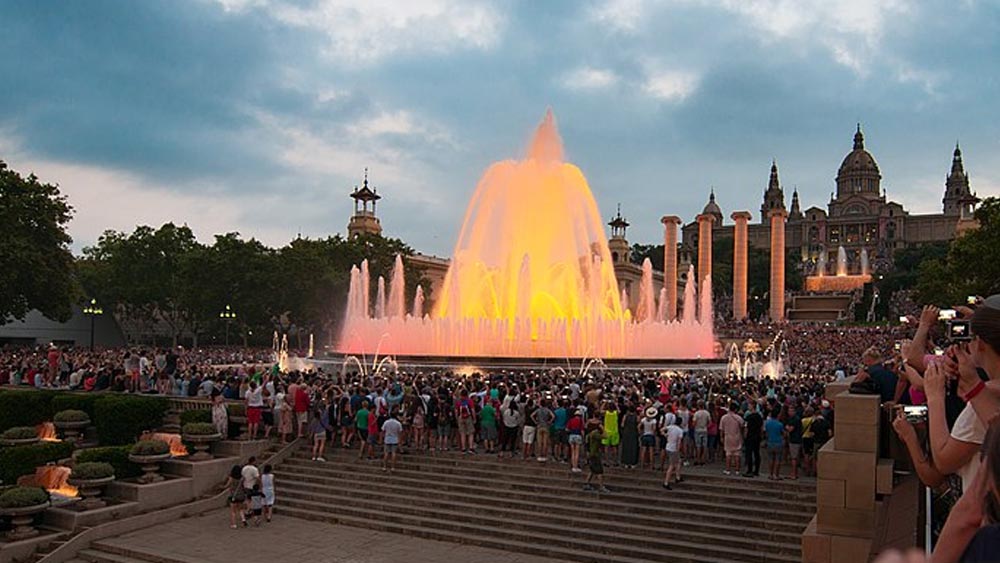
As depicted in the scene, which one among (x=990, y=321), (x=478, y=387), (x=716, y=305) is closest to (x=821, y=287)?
(x=716, y=305)

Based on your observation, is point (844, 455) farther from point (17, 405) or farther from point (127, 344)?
Answer: point (127, 344)

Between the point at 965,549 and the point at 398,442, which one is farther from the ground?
the point at 965,549

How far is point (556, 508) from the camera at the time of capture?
17.2m

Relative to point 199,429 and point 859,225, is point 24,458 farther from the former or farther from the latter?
point 859,225

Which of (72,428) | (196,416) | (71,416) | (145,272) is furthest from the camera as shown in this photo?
(145,272)

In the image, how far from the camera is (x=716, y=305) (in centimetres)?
13450

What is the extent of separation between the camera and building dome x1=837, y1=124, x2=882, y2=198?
182 metres

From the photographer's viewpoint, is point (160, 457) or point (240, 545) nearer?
point (240, 545)

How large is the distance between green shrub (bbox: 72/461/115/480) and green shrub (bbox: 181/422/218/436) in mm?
2478

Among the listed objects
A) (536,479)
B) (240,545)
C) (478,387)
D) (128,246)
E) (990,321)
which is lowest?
(240,545)

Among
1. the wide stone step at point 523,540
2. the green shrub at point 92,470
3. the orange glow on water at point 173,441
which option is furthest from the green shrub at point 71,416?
the wide stone step at point 523,540

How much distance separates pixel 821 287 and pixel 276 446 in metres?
147

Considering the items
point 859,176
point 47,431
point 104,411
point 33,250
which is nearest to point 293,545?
point 104,411

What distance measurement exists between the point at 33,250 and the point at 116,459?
36421 mm
